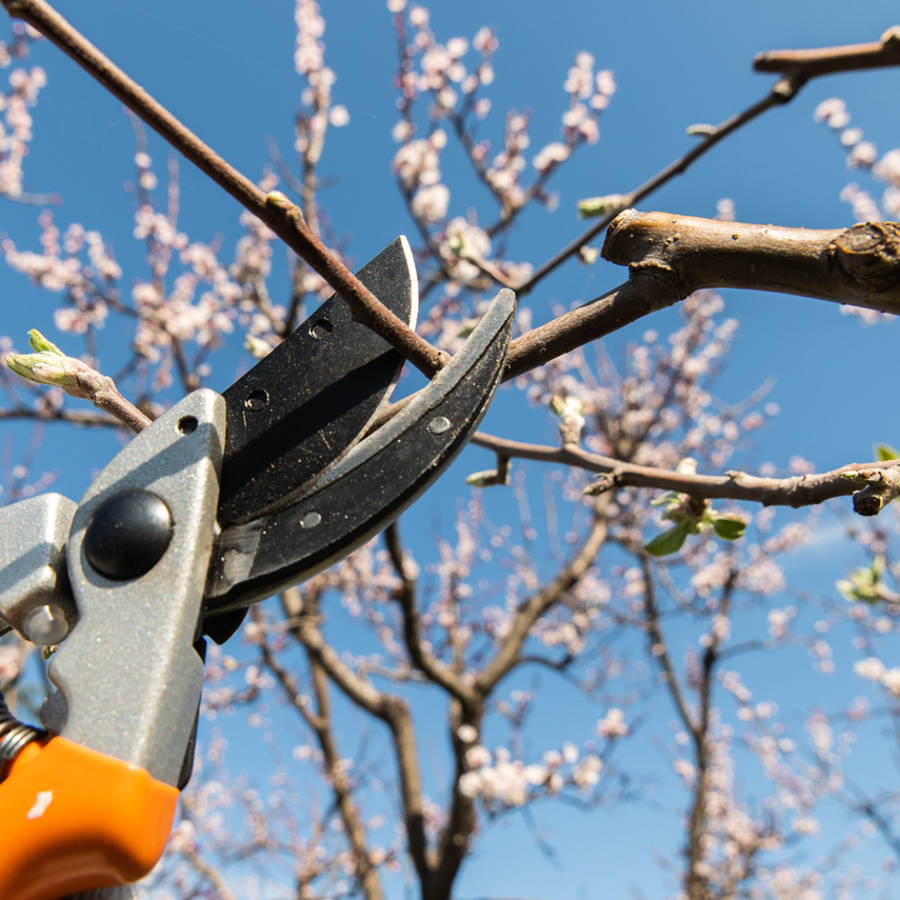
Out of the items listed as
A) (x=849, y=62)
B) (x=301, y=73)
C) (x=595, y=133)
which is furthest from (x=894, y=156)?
(x=849, y=62)

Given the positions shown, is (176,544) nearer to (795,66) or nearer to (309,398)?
(309,398)

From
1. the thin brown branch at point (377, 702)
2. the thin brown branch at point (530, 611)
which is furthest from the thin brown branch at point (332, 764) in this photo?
the thin brown branch at point (530, 611)

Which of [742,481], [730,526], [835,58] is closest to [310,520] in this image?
[742,481]

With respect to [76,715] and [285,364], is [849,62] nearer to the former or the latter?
[285,364]

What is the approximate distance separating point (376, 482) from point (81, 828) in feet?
1.37

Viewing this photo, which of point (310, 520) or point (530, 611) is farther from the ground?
point (530, 611)

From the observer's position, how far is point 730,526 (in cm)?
126

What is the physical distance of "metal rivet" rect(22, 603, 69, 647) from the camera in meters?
0.86

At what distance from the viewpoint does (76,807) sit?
69cm

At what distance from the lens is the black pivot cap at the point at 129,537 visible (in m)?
0.84

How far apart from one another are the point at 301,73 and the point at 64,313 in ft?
8.07

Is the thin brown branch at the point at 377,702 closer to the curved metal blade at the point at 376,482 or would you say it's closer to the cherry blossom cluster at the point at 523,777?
the cherry blossom cluster at the point at 523,777

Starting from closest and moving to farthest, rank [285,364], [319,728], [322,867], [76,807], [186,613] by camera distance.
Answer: [76,807], [186,613], [285,364], [319,728], [322,867]

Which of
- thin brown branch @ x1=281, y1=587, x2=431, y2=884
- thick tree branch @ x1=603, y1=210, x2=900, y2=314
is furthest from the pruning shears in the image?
thin brown branch @ x1=281, y1=587, x2=431, y2=884
